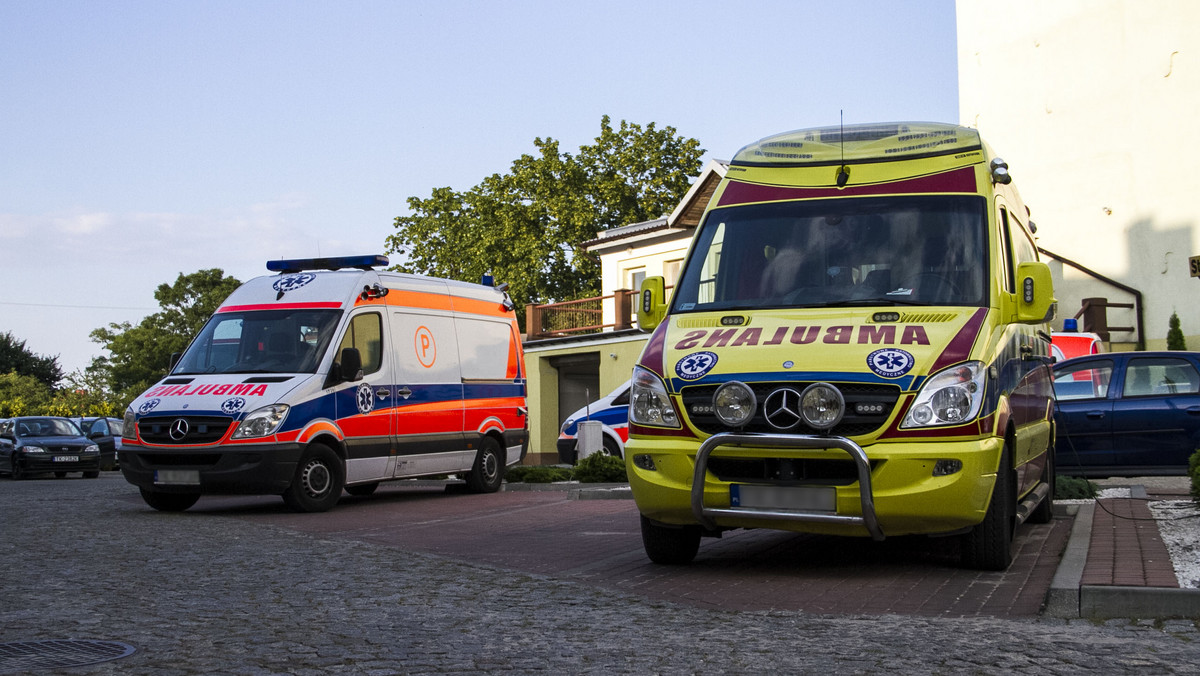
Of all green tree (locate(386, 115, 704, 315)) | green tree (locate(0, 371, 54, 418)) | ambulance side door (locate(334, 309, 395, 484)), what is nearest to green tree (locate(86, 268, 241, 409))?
green tree (locate(0, 371, 54, 418))

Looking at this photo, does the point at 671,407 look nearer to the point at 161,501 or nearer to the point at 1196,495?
the point at 1196,495

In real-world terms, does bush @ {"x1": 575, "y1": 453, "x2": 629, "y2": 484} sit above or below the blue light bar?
below

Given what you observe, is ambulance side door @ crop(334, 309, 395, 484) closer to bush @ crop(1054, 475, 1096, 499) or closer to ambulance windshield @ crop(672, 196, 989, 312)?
ambulance windshield @ crop(672, 196, 989, 312)

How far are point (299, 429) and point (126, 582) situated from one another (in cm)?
514

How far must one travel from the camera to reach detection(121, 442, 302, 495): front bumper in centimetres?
1234

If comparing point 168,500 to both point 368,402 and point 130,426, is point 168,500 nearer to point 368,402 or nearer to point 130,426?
point 130,426

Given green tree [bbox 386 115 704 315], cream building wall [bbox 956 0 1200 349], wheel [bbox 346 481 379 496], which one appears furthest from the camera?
green tree [bbox 386 115 704 315]

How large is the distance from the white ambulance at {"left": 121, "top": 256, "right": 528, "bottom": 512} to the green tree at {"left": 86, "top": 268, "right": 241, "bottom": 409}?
2228 inches

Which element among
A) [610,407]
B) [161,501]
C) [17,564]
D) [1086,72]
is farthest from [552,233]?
[17,564]

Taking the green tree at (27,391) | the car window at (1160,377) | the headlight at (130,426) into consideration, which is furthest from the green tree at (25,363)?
the car window at (1160,377)

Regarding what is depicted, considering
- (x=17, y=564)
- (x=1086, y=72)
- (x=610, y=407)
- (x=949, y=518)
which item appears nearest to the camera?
(x=949, y=518)

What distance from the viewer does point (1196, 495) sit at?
8.06 m

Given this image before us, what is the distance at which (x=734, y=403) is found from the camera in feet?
22.9

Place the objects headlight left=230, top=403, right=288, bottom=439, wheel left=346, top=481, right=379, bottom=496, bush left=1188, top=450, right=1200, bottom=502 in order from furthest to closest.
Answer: wheel left=346, top=481, right=379, bottom=496 < headlight left=230, top=403, right=288, bottom=439 < bush left=1188, top=450, right=1200, bottom=502
